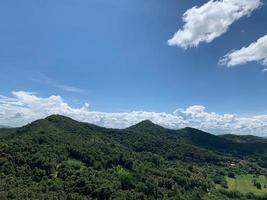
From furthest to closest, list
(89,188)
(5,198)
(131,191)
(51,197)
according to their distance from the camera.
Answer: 1. (131,191)
2. (89,188)
3. (51,197)
4. (5,198)

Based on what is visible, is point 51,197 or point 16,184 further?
point 16,184

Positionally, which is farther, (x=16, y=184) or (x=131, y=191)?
(x=131, y=191)

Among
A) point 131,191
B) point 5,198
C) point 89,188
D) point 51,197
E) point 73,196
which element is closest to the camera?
point 5,198

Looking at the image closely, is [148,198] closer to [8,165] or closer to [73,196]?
[73,196]

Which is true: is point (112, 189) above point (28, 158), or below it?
below

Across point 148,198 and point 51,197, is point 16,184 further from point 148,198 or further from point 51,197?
point 148,198

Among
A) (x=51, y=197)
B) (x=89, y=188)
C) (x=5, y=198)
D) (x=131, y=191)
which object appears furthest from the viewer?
(x=131, y=191)

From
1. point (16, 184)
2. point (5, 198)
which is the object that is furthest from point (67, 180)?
point (5, 198)

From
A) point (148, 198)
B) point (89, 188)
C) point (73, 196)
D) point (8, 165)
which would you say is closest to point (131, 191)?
point (148, 198)

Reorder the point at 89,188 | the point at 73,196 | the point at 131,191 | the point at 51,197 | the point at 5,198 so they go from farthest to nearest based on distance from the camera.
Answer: the point at 131,191 → the point at 89,188 → the point at 73,196 → the point at 51,197 → the point at 5,198
